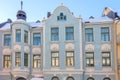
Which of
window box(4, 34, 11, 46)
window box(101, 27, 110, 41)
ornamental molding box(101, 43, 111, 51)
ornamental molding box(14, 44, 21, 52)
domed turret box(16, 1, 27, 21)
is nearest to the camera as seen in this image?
ornamental molding box(101, 43, 111, 51)

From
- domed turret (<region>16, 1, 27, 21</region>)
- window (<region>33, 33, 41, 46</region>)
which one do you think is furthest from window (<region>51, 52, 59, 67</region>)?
domed turret (<region>16, 1, 27, 21</region>)

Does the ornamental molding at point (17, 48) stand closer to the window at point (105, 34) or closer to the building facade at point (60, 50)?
the building facade at point (60, 50)

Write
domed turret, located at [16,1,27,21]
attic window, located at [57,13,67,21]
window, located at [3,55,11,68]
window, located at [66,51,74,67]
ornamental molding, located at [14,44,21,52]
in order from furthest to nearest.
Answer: domed turret, located at [16,1,27,21] → window, located at [3,55,11,68] → attic window, located at [57,13,67,21] → ornamental molding, located at [14,44,21,52] → window, located at [66,51,74,67]

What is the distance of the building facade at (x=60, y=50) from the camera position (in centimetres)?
Result: 3250

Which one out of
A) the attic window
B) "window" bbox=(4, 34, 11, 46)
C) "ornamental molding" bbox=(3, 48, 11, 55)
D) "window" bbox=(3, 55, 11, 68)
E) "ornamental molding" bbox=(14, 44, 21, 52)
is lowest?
"window" bbox=(3, 55, 11, 68)

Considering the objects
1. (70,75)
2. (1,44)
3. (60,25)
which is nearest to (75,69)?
(70,75)

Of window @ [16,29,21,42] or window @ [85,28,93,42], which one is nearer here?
window @ [85,28,93,42]

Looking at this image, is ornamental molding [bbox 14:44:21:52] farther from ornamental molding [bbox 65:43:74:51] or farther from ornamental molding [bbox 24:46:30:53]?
Result: ornamental molding [bbox 65:43:74:51]

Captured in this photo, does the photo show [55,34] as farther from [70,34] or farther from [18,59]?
[18,59]

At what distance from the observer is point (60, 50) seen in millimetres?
33312

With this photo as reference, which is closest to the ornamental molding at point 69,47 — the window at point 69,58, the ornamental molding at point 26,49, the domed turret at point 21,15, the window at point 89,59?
the window at point 69,58

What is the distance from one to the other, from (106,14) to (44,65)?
12.5 m

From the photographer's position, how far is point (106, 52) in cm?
3269

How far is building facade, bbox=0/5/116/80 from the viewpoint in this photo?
32.5 metres
